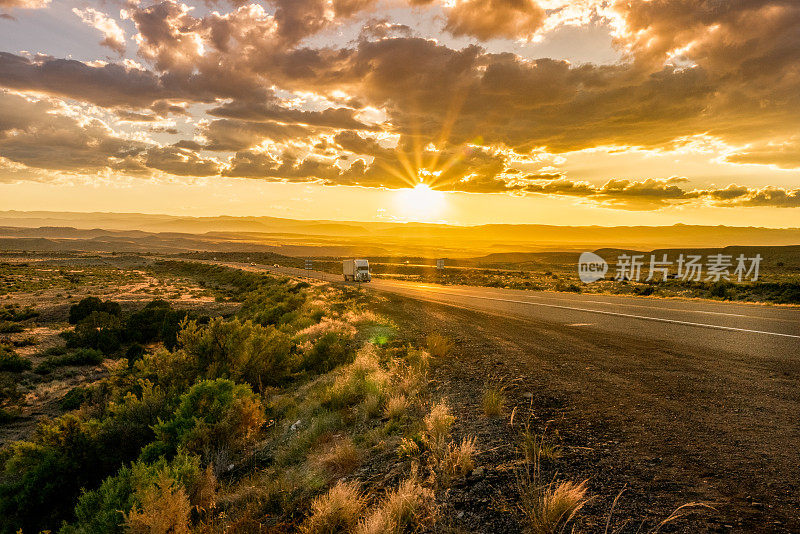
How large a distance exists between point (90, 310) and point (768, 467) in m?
34.9

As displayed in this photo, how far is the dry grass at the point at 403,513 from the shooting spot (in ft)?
13.4

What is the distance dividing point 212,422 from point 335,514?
4639 millimetres

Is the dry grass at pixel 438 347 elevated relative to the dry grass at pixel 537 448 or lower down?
lower down

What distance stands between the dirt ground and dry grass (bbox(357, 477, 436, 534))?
0.29 metres

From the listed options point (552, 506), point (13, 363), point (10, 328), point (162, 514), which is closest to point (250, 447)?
point (162, 514)

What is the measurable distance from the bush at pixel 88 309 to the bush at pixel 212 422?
25.0 meters

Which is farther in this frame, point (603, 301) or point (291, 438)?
point (603, 301)

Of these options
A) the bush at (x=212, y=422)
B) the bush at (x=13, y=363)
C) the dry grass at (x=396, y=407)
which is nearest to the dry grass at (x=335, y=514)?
the dry grass at (x=396, y=407)

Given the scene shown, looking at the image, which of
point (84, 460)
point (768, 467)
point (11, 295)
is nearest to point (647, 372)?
point (768, 467)

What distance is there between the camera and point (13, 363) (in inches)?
717

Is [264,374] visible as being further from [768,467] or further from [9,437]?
[768,467]

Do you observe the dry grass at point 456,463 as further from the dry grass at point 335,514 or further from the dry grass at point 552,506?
the dry grass at point 335,514

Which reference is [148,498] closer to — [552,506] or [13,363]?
[552,506]

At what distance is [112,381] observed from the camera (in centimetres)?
1504
